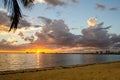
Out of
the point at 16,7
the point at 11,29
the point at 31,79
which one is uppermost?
the point at 16,7

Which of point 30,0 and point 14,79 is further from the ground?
point 30,0

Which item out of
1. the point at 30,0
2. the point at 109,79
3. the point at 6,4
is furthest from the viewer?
the point at 109,79

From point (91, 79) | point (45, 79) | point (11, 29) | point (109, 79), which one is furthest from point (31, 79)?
point (11, 29)

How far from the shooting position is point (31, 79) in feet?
55.2

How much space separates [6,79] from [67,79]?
4803 millimetres

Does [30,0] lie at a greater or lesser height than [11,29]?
greater

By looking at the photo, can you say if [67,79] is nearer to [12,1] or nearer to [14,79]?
[14,79]

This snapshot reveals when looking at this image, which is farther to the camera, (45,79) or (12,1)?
(45,79)

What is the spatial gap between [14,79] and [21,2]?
1174 cm

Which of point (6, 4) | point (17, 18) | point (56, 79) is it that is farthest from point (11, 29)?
point (56, 79)

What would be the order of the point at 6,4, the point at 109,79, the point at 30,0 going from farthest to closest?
the point at 109,79 → the point at 30,0 → the point at 6,4

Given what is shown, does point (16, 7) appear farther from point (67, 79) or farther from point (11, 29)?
point (67, 79)

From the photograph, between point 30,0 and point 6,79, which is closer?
point 30,0

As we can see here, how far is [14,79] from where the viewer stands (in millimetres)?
16531
